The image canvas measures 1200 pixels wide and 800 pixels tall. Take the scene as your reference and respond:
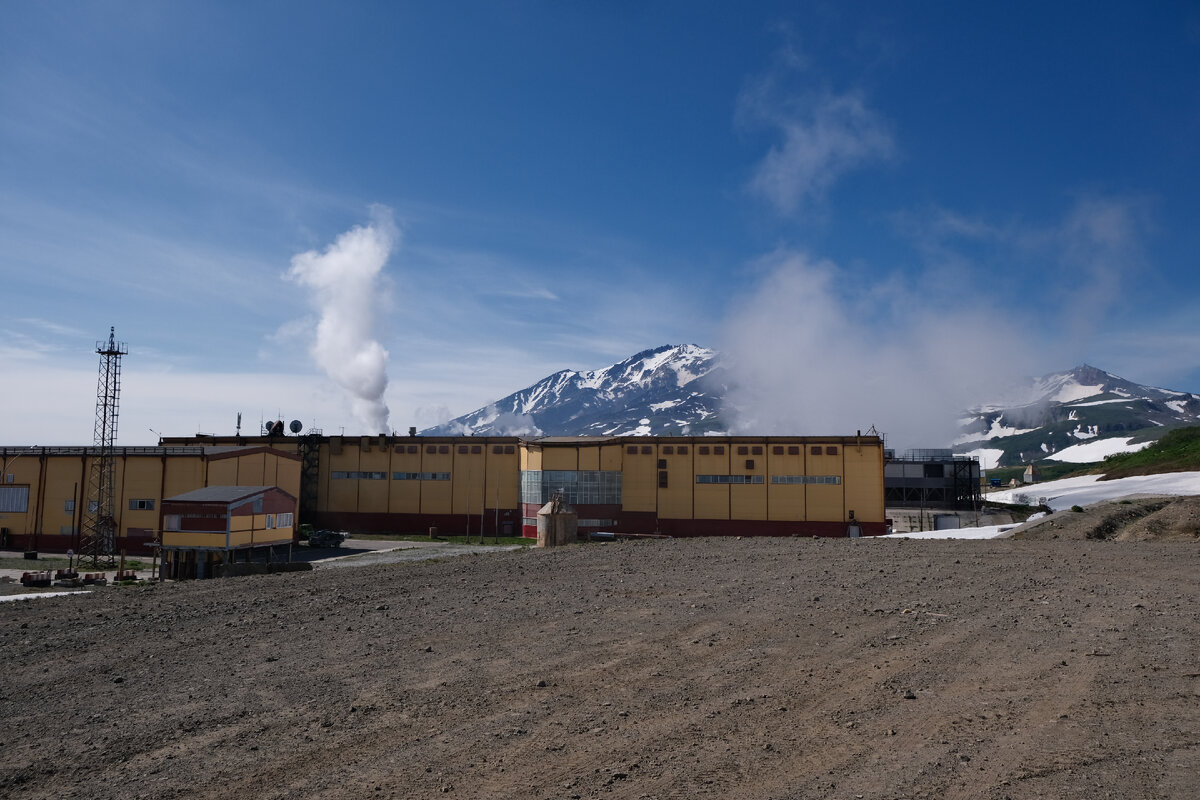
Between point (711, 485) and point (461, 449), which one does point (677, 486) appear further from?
point (461, 449)

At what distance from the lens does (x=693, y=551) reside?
106 ft

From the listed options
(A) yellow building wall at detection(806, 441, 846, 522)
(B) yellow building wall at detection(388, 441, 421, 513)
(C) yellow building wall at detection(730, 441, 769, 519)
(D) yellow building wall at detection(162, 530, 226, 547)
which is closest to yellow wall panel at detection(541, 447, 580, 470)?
(C) yellow building wall at detection(730, 441, 769, 519)

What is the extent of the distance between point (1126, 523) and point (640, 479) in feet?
116

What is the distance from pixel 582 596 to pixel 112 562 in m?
40.1

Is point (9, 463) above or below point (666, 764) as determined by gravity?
above

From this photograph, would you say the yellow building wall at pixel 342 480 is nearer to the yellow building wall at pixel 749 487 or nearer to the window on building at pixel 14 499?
the window on building at pixel 14 499


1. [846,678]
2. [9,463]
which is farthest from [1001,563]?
[9,463]

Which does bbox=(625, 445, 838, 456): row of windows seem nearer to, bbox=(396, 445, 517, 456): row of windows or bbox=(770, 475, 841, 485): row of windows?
bbox=(770, 475, 841, 485): row of windows

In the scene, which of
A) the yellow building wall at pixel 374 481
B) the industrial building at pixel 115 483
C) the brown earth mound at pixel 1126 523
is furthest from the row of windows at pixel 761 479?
the industrial building at pixel 115 483

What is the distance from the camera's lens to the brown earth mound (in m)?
33.1

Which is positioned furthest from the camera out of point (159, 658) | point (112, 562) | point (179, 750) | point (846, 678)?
point (112, 562)

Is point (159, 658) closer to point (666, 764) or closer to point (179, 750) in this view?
point (179, 750)

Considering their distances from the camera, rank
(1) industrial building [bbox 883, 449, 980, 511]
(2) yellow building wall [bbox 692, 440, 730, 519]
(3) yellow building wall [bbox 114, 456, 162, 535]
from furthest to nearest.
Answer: (1) industrial building [bbox 883, 449, 980, 511]
(2) yellow building wall [bbox 692, 440, 730, 519]
(3) yellow building wall [bbox 114, 456, 162, 535]

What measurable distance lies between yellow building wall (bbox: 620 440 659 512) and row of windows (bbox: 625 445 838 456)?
101 mm
